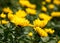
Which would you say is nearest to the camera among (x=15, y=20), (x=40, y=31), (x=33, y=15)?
(x=40, y=31)

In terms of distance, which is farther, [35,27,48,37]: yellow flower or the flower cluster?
the flower cluster

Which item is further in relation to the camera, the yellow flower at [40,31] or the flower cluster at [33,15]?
the flower cluster at [33,15]

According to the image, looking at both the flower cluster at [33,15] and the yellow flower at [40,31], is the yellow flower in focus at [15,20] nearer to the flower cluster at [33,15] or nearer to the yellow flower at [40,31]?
the flower cluster at [33,15]

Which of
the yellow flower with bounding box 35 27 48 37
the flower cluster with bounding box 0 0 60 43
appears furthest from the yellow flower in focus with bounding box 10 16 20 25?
the yellow flower with bounding box 35 27 48 37

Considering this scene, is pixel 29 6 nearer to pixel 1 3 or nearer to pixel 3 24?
pixel 1 3

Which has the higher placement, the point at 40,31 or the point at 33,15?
the point at 40,31

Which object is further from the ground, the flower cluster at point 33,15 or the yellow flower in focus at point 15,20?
the yellow flower in focus at point 15,20

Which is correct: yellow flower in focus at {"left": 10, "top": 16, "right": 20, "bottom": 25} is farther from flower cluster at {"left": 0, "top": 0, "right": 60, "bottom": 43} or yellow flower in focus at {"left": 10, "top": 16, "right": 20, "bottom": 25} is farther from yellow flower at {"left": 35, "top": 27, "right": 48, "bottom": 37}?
yellow flower at {"left": 35, "top": 27, "right": 48, "bottom": 37}

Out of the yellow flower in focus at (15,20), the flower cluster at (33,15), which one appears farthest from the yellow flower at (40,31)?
the yellow flower in focus at (15,20)

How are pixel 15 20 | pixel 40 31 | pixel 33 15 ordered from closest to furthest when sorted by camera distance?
pixel 40 31
pixel 15 20
pixel 33 15

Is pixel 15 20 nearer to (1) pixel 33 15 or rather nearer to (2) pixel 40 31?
(2) pixel 40 31

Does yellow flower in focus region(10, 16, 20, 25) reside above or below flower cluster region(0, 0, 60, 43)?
above

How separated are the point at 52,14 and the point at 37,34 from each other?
1576 mm

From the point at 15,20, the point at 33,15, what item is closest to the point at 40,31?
the point at 15,20
